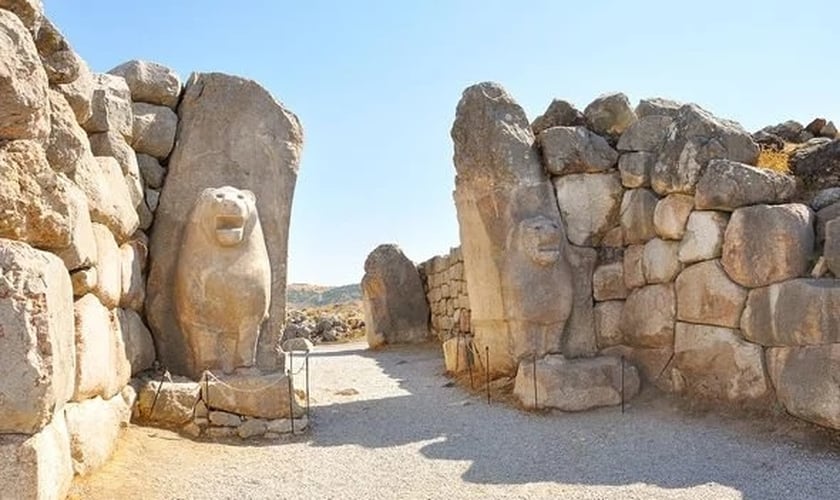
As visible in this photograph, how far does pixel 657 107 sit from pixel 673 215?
1718 millimetres

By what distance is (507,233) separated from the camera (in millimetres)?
7367

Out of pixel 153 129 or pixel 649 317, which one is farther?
pixel 649 317

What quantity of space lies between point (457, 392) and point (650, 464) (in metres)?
3.28

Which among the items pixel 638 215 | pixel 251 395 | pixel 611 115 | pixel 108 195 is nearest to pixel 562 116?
pixel 611 115

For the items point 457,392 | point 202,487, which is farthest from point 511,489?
point 457,392

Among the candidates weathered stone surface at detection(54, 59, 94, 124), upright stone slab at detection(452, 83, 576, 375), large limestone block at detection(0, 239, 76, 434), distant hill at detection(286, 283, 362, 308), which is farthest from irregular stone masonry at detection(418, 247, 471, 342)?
distant hill at detection(286, 283, 362, 308)

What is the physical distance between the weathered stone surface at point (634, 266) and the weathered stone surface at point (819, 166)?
1.65 meters

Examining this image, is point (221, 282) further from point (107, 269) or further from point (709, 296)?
point (709, 296)

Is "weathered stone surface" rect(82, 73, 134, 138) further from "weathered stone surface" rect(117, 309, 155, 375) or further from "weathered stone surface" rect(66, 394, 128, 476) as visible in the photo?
"weathered stone surface" rect(66, 394, 128, 476)

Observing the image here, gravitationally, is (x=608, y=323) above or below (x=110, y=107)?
below

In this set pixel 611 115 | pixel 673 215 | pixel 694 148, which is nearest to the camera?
pixel 694 148

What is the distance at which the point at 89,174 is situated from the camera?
461 centimetres

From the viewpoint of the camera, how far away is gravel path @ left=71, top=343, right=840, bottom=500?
448 centimetres

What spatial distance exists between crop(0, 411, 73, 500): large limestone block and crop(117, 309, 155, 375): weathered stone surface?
2263 millimetres
